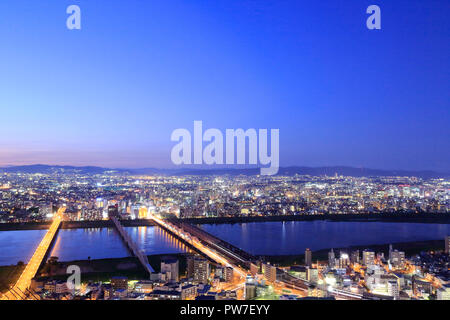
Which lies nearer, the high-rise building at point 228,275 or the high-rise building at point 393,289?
the high-rise building at point 393,289

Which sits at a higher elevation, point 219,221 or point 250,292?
point 250,292

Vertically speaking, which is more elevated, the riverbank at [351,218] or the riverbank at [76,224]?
the riverbank at [76,224]

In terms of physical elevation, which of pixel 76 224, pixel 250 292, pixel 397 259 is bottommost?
pixel 76 224

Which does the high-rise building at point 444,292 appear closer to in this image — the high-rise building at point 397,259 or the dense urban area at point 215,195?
the high-rise building at point 397,259

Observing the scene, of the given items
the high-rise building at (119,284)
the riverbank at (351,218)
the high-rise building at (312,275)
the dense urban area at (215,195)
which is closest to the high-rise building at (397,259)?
the high-rise building at (312,275)

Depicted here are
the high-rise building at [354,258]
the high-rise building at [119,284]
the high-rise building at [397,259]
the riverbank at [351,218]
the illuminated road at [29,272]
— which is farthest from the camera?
the riverbank at [351,218]

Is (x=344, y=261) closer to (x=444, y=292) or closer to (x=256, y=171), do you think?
(x=444, y=292)

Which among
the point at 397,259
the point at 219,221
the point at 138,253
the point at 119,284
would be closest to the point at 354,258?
the point at 397,259
